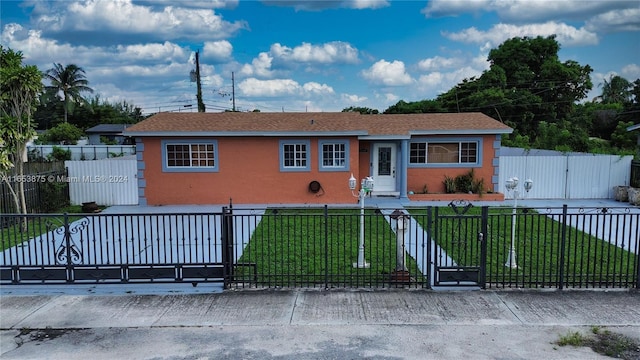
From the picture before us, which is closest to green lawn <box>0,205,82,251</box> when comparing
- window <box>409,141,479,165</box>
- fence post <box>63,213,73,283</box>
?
fence post <box>63,213,73,283</box>

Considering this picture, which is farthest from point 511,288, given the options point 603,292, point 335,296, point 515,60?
point 515,60

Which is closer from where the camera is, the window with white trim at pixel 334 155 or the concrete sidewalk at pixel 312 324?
the concrete sidewalk at pixel 312 324

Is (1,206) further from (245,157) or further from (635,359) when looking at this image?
(635,359)

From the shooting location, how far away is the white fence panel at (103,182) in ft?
50.6

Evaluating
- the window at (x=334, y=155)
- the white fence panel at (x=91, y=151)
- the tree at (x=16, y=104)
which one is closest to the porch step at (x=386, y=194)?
the window at (x=334, y=155)

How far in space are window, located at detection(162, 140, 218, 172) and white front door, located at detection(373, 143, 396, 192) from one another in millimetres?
5847

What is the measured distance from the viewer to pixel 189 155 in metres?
15.7

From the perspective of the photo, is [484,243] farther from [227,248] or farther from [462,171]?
[462,171]

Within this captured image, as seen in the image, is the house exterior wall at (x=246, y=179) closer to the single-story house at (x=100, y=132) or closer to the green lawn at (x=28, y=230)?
the green lawn at (x=28, y=230)

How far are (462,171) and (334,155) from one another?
4.83m

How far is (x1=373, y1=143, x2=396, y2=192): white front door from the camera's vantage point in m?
16.7

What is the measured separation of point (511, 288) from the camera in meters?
6.71

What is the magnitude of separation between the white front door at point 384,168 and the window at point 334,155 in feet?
5.11

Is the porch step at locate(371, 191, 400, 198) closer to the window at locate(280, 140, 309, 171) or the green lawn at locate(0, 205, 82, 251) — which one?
the window at locate(280, 140, 309, 171)
